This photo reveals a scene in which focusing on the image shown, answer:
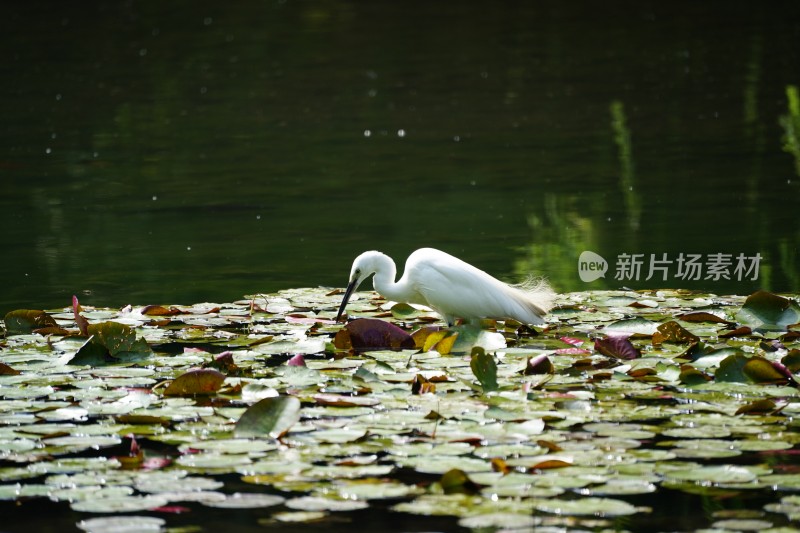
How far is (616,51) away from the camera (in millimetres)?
15805

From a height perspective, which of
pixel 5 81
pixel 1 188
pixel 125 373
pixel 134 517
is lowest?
pixel 134 517

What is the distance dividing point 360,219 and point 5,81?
7931 mm

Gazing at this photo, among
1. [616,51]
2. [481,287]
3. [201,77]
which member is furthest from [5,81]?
[481,287]

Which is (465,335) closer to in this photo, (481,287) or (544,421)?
(481,287)

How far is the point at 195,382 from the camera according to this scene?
4152mm

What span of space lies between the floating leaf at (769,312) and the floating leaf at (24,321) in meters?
2.68

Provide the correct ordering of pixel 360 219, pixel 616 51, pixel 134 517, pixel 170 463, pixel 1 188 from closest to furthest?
pixel 134 517
pixel 170 463
pixel 360 219
pixel 1 188
pixel 616 51

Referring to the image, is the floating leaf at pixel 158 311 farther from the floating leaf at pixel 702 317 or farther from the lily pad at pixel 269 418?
the floating leaf at pixel 702 317

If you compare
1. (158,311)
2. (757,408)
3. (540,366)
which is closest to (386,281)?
(158,311)

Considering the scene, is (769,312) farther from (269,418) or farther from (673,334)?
(269,418)

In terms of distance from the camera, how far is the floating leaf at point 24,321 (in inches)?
203

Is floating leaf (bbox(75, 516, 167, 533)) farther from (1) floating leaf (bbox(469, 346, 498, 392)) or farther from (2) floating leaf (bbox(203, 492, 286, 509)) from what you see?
(1) floating leaf (bbox(469, 346, 498, 392))

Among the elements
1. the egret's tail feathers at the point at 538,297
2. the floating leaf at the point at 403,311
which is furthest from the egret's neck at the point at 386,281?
the egret's tail feathers at the point at 538,297

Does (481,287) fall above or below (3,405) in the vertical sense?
above
